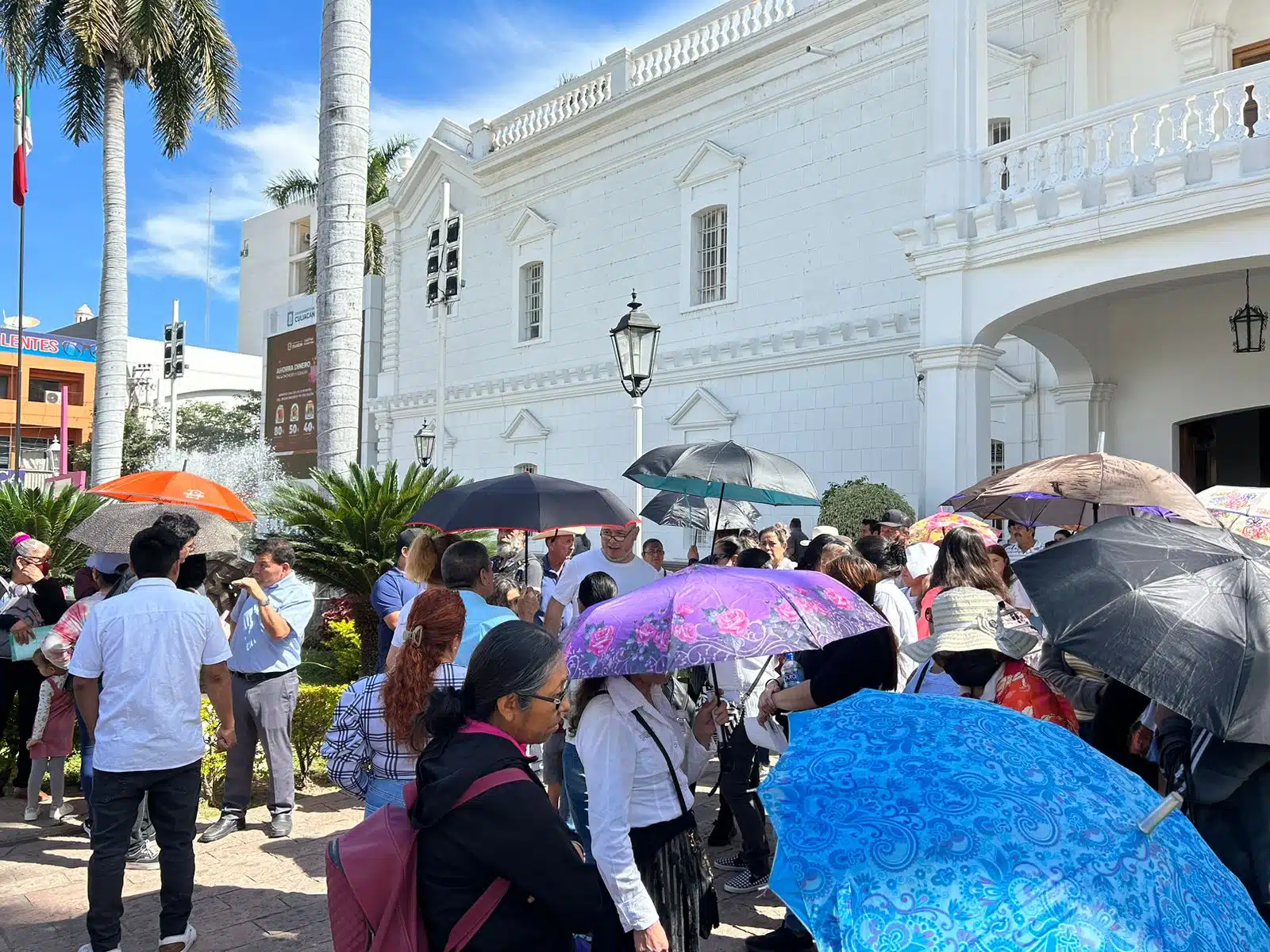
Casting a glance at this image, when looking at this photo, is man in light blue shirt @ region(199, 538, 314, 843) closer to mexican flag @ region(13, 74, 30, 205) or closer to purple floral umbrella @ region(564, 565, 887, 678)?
purple floral umbrella @ region(564, 565, 887, 678)

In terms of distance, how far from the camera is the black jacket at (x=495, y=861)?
221cm

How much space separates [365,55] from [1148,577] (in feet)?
31.6

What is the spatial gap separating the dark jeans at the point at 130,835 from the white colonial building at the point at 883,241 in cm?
864

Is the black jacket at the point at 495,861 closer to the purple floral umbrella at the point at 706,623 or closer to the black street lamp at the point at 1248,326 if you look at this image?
the purple floral umbrella at the point at 706,623

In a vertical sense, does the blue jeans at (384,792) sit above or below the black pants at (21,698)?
above

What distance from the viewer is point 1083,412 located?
42.7ft

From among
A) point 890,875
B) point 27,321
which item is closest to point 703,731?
point 890,875

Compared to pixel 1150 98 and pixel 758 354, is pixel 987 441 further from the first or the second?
pixel 758 354

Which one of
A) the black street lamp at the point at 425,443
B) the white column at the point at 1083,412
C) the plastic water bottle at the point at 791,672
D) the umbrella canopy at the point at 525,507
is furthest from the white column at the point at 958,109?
the black street lamp at the point at 425,443

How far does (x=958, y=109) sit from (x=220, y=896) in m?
10.3

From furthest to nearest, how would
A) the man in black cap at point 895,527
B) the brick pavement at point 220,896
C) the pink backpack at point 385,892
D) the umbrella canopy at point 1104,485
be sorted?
the man in black cap at point 895,527, the umbrella canopy at point 1104,485, the brick pavement at point 220,896, the pink backpack at point 385,892

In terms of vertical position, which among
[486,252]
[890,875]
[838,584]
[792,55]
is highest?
[792,55]

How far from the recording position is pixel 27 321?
186 ft

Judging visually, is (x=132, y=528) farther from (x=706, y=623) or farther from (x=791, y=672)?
(x=706, y=623)
